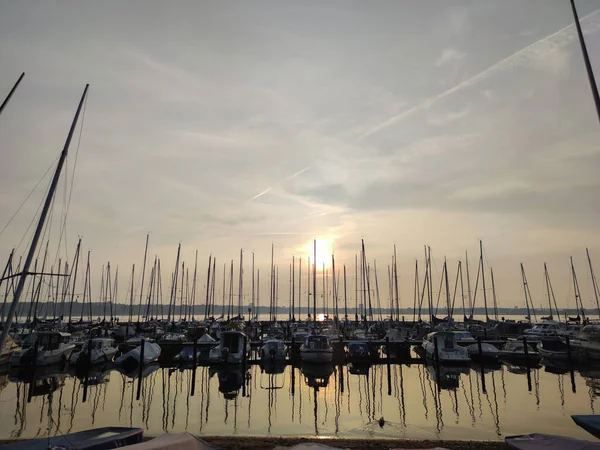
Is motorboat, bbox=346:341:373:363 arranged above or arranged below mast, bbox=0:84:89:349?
below

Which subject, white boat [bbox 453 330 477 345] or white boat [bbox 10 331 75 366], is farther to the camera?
white boat [bbox 453 330 477 345]

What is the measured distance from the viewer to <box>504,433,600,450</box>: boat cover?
35.9 feet

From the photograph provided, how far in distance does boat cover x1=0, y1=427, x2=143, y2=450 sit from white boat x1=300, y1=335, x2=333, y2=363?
2933cm

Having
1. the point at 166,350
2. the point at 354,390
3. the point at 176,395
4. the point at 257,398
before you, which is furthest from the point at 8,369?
the point at 354,390

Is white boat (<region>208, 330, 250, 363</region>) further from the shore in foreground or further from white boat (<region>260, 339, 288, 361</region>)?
the shore in foreground

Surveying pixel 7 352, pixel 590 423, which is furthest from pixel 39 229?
pixel 7 352

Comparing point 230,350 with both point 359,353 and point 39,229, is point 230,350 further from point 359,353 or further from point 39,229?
point 39,229

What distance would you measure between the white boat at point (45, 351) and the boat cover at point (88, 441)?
1215 inches

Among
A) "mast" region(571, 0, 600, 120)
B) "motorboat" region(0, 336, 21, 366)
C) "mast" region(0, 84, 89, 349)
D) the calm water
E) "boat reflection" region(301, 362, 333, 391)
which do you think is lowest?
the calm water

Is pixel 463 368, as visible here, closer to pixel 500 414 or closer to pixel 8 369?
pixel 500 414

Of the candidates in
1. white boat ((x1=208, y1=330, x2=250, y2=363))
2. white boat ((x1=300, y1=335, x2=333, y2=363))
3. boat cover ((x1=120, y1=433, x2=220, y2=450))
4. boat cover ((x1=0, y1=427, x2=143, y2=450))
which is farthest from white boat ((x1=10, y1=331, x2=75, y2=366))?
boat cover ((x1=120, y1=433, x2=220, y2=450))

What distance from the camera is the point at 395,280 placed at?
76375 millimetres

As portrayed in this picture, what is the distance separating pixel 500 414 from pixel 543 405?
4.30 m

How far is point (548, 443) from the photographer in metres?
11.6
